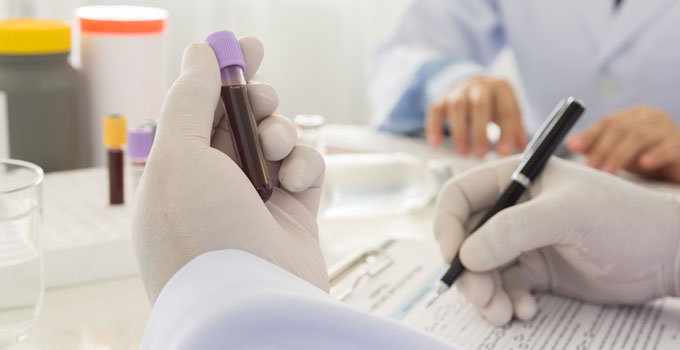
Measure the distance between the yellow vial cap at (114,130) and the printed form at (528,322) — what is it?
31cm

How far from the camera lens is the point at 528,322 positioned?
0.52 m

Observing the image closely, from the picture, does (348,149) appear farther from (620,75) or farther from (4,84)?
(620,75)

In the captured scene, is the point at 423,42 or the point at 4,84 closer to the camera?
the point at 4,84

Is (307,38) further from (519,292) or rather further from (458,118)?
(519,292)

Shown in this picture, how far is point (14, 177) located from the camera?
511 mm

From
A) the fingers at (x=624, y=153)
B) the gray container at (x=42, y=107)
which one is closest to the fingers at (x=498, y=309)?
the fingers at (x=624, y=153)

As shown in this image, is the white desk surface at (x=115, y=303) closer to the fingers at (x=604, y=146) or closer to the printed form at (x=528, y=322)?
the printed form at (x=528, y=322)

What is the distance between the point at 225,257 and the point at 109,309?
0.81 ft

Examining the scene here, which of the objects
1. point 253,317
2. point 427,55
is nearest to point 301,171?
point 253,317

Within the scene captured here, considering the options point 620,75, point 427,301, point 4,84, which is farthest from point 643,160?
point 4,84

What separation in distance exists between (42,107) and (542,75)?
933mm

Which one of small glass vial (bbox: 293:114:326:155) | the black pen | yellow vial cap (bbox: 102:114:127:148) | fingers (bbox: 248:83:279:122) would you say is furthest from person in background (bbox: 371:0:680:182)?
fingers (bbox: 248:83:279:122)

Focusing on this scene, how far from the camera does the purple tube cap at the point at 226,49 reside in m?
0.43

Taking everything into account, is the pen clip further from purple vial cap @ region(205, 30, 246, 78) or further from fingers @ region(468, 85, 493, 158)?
fingers @ region(468, 85, 493, 158)
